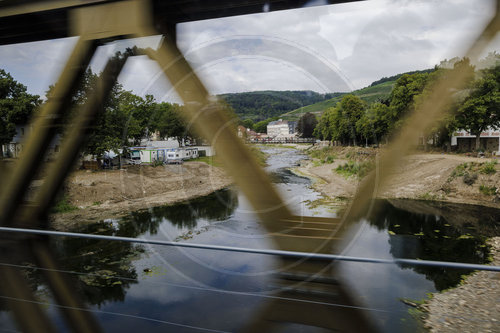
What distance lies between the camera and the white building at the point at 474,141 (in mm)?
19922

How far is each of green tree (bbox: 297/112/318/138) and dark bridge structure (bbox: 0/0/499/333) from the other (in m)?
0.77

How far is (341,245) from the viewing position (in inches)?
55.5

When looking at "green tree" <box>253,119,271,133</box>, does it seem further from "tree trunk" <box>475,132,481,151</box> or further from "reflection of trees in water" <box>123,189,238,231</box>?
"tree trunk" <box>475,132,481,151</box>

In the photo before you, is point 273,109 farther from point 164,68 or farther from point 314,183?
point 314,183

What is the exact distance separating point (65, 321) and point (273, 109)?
172 centimetres

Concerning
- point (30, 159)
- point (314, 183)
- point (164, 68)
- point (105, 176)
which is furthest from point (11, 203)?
point (105, 176)

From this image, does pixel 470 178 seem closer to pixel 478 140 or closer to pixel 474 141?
pixel 478 140

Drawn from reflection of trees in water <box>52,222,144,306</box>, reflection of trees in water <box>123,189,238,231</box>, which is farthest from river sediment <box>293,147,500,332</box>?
reflection of trees in water <box>52,222,144,306</box>

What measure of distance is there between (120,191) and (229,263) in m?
13.0

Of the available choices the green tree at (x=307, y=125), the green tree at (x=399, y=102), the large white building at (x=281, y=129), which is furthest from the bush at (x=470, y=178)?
the large white building at (x=281, y=129)

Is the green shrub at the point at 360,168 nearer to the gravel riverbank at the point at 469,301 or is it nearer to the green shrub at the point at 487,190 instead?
the gravel riverbank at the point at 469,301

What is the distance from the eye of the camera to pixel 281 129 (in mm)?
2027

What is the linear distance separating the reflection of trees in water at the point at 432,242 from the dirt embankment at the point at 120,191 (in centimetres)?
866

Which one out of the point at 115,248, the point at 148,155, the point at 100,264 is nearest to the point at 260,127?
the point at 100,264
